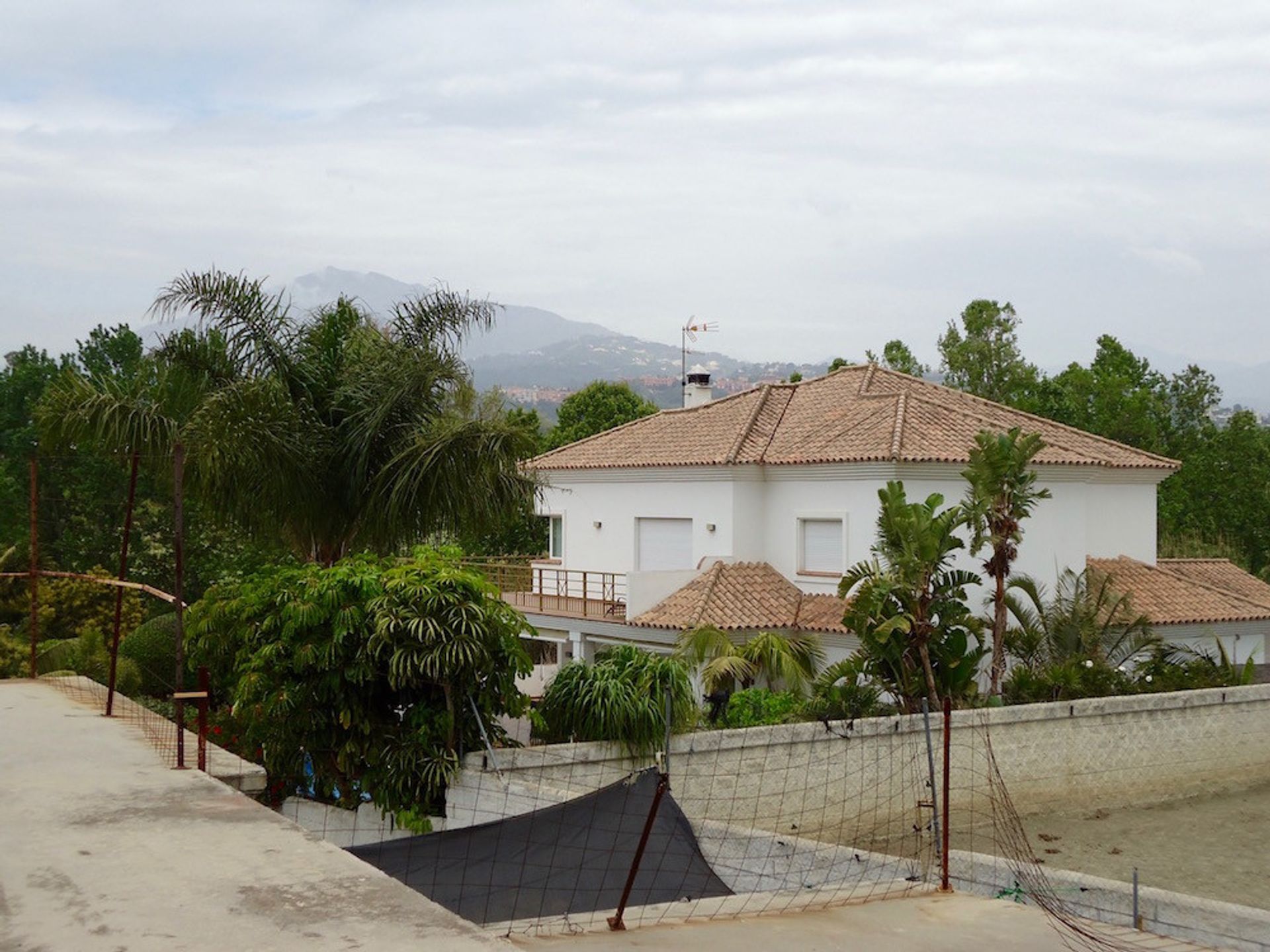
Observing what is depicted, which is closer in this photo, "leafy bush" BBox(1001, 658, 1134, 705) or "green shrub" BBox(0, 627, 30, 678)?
"leafy bush" BBox(1001, 658, 1134, 705)

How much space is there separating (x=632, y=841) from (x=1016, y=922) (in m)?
3.56

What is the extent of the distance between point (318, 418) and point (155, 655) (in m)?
5.47

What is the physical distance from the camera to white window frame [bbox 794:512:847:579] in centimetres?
2550

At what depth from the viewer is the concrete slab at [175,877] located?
6914 mm

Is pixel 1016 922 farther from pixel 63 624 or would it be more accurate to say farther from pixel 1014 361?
pixel 1014 361

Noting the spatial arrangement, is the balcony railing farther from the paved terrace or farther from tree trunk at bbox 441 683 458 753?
the paved terrace

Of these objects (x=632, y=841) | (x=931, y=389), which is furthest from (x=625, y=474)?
(x=632, y=841)

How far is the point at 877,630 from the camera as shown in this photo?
752 inches

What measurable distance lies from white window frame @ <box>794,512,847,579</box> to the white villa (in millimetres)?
29

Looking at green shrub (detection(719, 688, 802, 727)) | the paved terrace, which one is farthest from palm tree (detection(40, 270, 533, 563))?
the paved terrace

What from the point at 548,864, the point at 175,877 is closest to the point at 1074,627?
the point at 548,864

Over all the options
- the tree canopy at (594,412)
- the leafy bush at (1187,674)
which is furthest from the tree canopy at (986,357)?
the leafy bush at (1187,674)

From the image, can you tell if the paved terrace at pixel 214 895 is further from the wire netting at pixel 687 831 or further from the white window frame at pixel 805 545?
the white window frame at pixel 805 545

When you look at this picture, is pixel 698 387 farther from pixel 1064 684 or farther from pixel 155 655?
pixel 155 655
